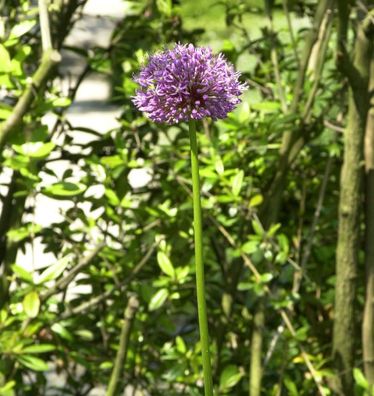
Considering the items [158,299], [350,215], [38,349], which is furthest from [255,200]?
[38,349]

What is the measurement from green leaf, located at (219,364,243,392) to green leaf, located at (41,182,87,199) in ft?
2.50

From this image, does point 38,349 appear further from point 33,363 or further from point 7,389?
point 7,389

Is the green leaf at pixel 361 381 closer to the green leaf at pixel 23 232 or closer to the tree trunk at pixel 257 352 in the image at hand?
the tree trunk at pixel 257 352

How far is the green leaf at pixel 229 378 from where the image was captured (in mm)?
2912

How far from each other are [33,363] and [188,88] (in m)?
1.43

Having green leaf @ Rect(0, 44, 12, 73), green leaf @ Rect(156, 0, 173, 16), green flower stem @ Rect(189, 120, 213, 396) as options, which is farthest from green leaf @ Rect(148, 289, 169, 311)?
green flower stem @ Rect(189, 120, 213, 396)

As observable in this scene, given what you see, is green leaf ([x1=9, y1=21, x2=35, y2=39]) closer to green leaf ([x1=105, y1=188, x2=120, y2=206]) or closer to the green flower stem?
green leaf ([x1=105, y1=188, x2=120, y2=206])

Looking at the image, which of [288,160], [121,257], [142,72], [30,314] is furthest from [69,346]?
[142,72]

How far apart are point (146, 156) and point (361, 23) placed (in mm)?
839

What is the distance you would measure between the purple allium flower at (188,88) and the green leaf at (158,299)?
1437mm

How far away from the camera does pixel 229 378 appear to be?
292cm

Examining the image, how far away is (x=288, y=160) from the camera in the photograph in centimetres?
305

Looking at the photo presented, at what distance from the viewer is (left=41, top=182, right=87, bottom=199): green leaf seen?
8.20 feet

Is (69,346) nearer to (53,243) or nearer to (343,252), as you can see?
(53,243)
